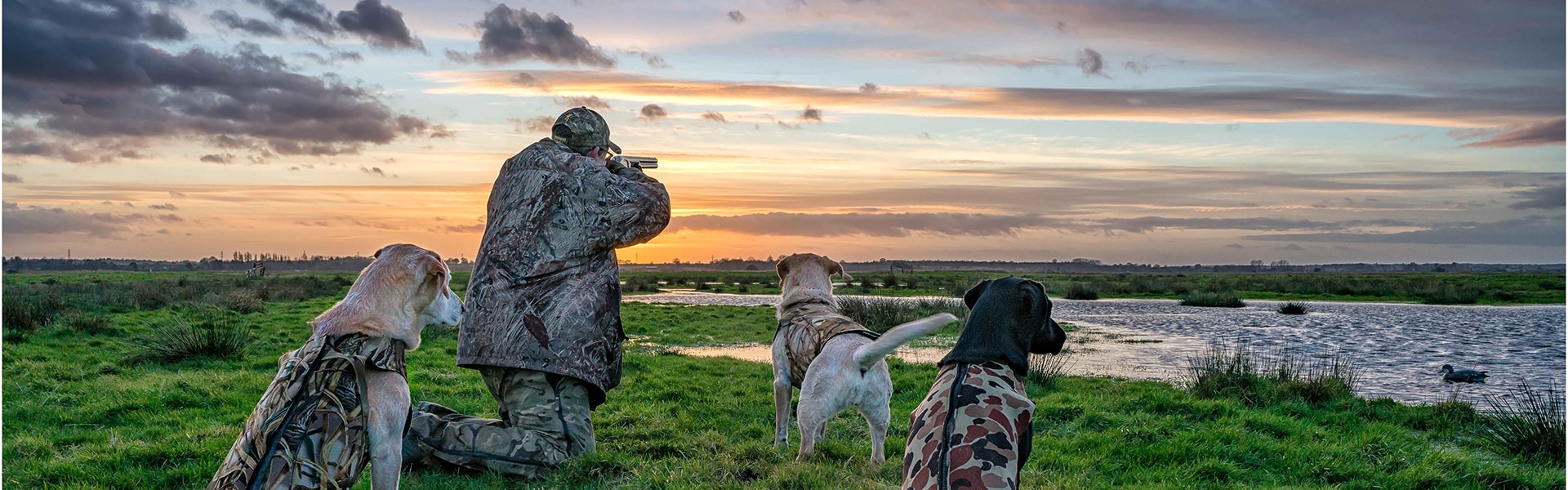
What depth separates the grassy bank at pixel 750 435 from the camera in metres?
6.65

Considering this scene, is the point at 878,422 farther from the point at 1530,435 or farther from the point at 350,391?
the point at 1530,435

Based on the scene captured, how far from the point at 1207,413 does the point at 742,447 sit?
545cm

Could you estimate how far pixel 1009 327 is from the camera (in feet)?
15.4

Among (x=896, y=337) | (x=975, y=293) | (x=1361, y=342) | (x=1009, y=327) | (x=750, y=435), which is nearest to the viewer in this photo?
(x=1009, y=327)

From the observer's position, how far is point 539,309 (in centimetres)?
649

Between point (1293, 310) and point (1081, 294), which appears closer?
point (1293, 310)

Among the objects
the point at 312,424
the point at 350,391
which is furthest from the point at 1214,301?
the point at 312,424

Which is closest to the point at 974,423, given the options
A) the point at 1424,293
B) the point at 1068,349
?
the point at 1068,349

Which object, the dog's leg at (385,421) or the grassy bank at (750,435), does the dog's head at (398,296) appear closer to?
the dog's leg at (385,421)

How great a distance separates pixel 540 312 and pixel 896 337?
265cm

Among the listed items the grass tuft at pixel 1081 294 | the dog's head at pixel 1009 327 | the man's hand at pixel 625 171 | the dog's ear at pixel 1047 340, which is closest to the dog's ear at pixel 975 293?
the dog's head at pixel 1009 327

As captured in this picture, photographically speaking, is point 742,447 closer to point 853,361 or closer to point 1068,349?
point 853,361

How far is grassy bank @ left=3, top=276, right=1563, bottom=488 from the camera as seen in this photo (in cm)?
665

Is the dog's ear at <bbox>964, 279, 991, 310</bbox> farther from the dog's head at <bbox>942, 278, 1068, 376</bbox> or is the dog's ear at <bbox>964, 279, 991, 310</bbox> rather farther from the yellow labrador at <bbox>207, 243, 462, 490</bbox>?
the yellow labrador at <bbox>207, 243, 462, 490</bbox>
